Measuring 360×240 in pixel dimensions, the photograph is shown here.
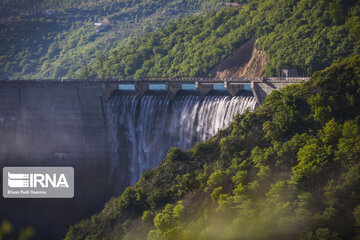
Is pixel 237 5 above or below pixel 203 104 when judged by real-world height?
above

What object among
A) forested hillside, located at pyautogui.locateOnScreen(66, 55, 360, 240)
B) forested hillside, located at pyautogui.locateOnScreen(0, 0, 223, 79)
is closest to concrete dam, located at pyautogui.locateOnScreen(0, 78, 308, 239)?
forested hillside, located at pyautogui.locateOnScreen(66, 55, 360, 240)

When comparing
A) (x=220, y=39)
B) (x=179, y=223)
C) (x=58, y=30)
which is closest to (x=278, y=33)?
(x=220, y=39)

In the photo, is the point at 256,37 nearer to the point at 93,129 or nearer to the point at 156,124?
the point at 156,124

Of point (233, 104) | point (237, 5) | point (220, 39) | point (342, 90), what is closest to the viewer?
point (342, 90)

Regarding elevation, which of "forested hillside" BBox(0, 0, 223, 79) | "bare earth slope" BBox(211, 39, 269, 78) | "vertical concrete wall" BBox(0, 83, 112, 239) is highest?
"forested hillside" BBox(0, 0, 223, 79)

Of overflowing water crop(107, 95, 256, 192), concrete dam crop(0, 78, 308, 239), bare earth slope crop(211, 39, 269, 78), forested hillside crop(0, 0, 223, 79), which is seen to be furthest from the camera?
forested hillside crop(0, 0, 223, 79)

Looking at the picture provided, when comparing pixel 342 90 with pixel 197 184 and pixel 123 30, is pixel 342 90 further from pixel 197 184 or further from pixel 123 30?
pixel 123 30

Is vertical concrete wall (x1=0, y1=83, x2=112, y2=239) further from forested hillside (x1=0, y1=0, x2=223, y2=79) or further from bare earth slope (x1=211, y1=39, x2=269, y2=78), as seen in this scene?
forested hillside (x1=0, y1=0, x2=223, y2=79)

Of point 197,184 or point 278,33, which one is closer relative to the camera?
point 197,184
